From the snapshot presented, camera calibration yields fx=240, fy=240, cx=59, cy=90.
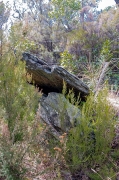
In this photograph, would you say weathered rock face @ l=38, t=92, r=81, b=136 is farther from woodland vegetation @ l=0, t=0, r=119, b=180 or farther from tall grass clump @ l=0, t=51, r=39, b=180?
tall grass clump @ l=0, t=51, r=39, b=180

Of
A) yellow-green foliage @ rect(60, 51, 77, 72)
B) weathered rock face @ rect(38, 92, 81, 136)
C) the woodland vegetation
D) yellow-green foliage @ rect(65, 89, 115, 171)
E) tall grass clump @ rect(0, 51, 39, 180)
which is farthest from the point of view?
yellow-green foliage @ rect(60, 51, 77, 72)

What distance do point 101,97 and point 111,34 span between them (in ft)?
16.5

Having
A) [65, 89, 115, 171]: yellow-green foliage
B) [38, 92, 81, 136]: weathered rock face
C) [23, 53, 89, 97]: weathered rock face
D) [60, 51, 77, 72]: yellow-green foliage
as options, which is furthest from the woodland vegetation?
[60, 51, 77, 72]: yellow-green foliage

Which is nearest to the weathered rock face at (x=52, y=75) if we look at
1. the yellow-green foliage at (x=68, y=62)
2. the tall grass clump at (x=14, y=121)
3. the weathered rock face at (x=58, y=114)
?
the weathered rock face at (x=58, y=114)

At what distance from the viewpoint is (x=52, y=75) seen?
3084mm

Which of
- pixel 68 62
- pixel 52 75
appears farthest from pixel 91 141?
pixel 68 62

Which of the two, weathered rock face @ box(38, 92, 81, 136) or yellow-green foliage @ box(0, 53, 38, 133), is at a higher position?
yellow-green foliage @ box(0, 53, 38, 133)

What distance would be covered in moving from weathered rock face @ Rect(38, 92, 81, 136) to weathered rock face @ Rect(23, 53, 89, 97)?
20 centimetres

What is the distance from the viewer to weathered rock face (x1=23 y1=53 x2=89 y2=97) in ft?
10.1

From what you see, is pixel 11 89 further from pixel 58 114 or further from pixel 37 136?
pixel 58 114

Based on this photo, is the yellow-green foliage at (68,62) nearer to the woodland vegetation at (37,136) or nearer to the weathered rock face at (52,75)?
the weathered rock face at (52,75)

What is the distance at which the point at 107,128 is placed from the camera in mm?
2578

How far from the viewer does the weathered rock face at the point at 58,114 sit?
8.75 ft

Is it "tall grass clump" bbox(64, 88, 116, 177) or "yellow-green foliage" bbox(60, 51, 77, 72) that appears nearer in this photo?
"tall grass clump" bbox(64, 88, 116, 177)
